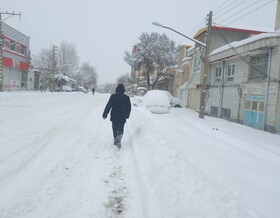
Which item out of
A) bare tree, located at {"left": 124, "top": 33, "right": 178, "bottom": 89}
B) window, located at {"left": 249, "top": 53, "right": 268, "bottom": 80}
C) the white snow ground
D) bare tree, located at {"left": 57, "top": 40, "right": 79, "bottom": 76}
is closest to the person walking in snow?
the white snow ground

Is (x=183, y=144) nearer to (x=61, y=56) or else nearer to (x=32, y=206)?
(x=32, y=206)

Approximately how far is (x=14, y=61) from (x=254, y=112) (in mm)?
35644

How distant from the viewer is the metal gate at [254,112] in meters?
16.4

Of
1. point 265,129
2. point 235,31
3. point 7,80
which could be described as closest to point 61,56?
point 7,80

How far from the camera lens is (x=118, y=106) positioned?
25.4 ft

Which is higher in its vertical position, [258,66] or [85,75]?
[85,75]

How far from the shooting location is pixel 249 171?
5734 mm

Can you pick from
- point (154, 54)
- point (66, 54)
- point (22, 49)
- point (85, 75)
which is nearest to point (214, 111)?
point (154, 54)

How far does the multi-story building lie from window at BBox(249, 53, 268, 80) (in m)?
29.3

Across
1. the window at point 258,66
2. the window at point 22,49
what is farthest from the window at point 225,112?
the window at point 22,49

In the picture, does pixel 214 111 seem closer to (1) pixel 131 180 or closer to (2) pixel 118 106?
(2) pixel 118 106

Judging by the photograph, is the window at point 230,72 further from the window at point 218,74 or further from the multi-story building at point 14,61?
the multi-story building at point 14,61

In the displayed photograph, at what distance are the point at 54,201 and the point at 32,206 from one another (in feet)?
1.06

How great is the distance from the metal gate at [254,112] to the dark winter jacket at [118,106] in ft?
37.5
